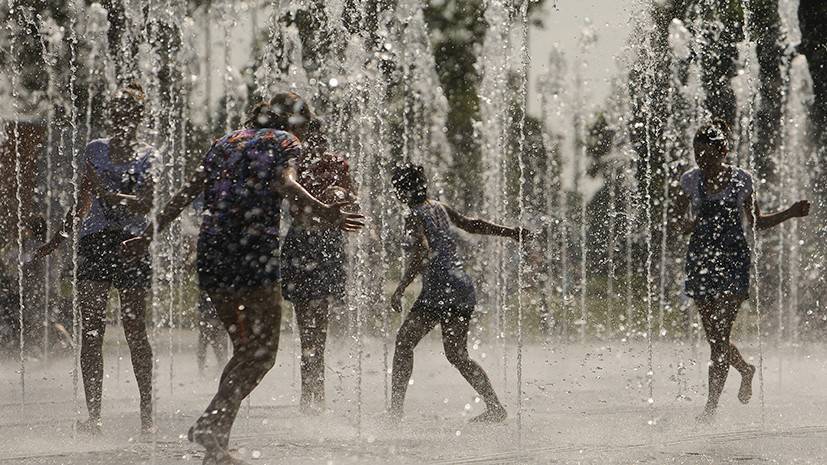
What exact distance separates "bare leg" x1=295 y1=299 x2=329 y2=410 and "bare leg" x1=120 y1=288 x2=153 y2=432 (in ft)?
3.15

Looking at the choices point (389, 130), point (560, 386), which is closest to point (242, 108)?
point (389, 130)

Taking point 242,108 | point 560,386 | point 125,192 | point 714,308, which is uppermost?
point 242,108

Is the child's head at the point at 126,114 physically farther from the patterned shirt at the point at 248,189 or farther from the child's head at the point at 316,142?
the patterned shirt at the point at 248,189

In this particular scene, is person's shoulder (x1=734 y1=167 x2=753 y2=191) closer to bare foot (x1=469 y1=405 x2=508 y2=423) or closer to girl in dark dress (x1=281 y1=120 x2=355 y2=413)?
bare foot (x1=469 y1=405 x2=508 y2=423)

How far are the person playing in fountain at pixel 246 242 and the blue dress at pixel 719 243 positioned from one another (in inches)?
101

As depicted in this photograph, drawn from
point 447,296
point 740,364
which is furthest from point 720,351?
point 447,296

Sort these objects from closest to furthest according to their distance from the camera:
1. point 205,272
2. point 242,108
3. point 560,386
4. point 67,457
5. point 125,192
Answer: point 205,272 < point 67,457 < point 125,192 < point 560,386 < point 242,108

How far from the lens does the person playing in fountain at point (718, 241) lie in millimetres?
6789

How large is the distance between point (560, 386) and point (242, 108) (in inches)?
674

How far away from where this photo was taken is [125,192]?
619 centimetres

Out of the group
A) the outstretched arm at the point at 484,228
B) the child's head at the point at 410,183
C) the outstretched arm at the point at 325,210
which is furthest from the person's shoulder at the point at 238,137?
the outstretched arm at the point at 484,228

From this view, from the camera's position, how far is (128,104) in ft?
20.2

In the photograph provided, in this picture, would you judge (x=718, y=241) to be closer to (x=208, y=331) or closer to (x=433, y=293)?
(x=433, y=293)

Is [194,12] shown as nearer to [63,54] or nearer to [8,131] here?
[63,54]
